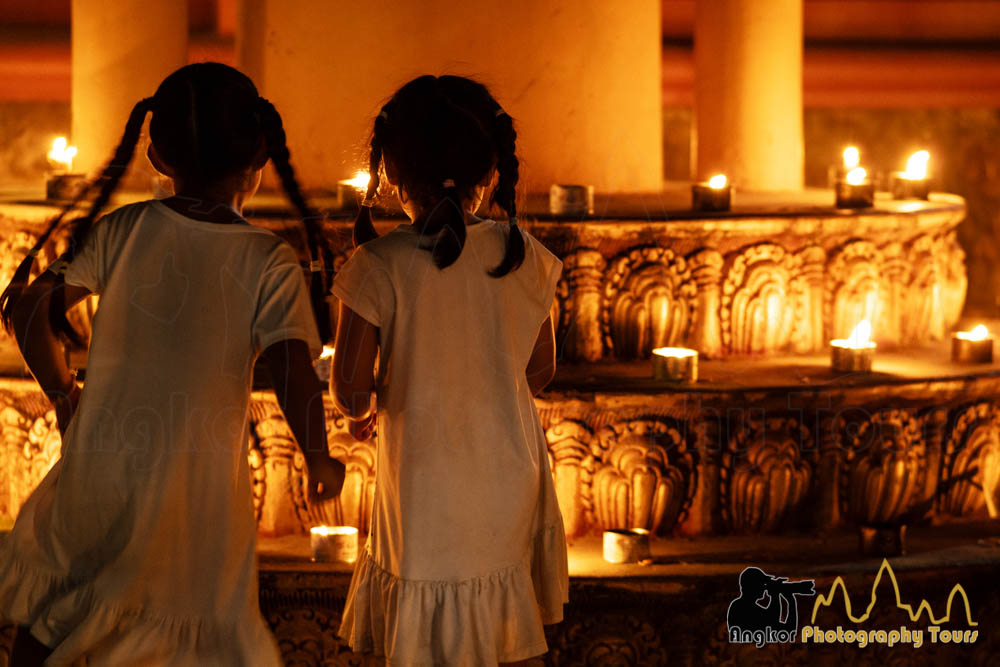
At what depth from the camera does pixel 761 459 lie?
344 centimetres

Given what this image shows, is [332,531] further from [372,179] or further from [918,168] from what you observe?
[918,168]

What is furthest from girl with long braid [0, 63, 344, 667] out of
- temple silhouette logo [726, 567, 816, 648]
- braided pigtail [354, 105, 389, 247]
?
temple silhouette logo [726, 567, 816, 648]

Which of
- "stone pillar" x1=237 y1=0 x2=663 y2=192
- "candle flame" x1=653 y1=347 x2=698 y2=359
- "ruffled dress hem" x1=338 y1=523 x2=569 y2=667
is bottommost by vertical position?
"ruffled dress hem" x1=338 y1=523 x2=569 y2=667

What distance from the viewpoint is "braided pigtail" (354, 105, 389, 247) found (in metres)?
2.45

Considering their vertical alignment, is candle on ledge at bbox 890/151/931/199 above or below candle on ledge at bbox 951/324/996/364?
above

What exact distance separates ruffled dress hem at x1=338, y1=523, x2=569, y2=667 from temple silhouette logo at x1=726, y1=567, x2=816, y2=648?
78 cm

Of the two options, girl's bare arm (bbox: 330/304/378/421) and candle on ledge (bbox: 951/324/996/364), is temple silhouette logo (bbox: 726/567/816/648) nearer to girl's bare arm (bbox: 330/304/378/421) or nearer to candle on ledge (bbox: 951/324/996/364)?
candle on ledge (bbox: 951/324/996/364)

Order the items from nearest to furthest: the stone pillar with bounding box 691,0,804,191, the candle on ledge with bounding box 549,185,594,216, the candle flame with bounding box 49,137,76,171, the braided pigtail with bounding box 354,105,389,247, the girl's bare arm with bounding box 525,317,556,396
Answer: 1. the braided pigtail with bounding box 354,105,389,247
2. the girl's bare arm with bounding box 525,317,556,396
3. the candle on ledge with bounding box 549,185,594,216
4. the candle flame with bounding box 49,137,76,171
5. the stone pillar with bounding box 691,0,804,191

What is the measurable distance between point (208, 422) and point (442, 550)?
1.48 feet

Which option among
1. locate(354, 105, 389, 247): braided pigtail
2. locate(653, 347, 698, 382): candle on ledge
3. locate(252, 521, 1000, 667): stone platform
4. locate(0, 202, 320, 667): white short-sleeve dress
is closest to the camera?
locate(0, 202, 320, 667): white short-sleeve dress

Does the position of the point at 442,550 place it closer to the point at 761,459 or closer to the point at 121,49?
the point at 761,459

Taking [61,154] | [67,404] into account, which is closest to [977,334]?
[67,404]

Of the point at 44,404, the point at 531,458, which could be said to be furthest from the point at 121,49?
the point at 531,458

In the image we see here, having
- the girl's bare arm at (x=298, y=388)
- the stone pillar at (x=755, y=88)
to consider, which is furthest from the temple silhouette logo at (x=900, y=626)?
the stone pillar at (x=755, y=88)
